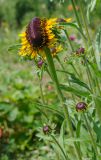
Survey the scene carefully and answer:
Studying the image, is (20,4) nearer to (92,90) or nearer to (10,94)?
(10,94)

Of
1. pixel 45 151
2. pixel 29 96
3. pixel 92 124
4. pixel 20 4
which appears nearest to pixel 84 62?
pixel 92 124

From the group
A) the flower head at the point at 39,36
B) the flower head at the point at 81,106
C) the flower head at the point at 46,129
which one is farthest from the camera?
the flower head at the point at 46,129

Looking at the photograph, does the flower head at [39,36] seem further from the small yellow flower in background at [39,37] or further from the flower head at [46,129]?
the flower head at [46,129]

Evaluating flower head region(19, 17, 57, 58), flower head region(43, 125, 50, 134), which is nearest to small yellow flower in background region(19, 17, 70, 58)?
flower head region(19, 17, 57, 58)

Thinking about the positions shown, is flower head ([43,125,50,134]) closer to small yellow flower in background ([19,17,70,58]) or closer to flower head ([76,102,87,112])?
flower head ([76,102,87,112])

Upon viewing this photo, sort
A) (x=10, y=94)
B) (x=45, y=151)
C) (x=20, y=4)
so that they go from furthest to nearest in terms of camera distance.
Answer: (x=20, y=4), (x=10, y=94), (x=45, y=151)

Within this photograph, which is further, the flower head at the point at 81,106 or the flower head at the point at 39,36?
the flower head at the point at 81,106

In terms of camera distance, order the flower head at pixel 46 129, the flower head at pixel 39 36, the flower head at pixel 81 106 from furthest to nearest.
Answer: the flower head at pixel 46 129 → the flower head at pixel 81 106 → the flower head at pixel 39 36

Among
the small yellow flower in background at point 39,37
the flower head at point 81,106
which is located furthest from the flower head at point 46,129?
the small yellow flower in background at point 39,37
